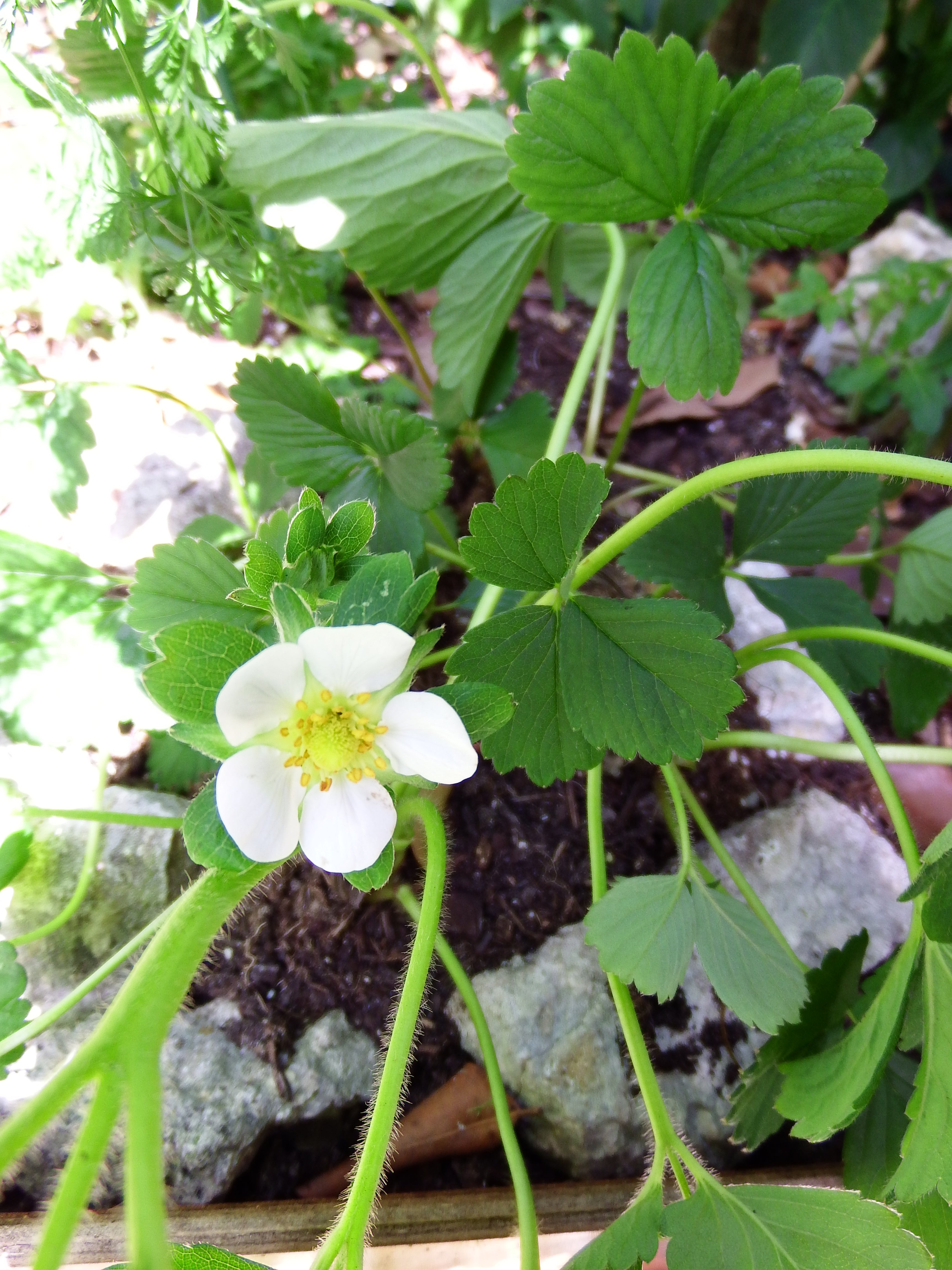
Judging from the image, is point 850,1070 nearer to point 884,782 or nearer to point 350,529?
point 884,782

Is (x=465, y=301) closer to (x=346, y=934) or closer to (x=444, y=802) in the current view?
(x=444, y=802)

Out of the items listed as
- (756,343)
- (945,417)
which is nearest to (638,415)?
(756,343)

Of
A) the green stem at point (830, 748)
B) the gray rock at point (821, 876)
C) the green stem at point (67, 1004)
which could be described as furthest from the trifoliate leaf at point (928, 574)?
the green stem at point (67, 1004)

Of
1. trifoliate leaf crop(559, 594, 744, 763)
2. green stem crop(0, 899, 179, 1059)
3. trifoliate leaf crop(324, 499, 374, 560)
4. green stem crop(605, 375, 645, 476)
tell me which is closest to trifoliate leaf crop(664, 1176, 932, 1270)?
trifoliate leaf crop(559, 594, 744, 763)

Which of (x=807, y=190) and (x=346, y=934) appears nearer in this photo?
(x=807, y=190)

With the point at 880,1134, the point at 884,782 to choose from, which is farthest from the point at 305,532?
the point at 880,1134

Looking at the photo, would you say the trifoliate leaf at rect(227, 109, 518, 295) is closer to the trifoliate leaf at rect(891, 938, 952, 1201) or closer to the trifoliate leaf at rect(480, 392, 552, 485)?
the trifoliate leaf at rect(480, 392, 552, 485)

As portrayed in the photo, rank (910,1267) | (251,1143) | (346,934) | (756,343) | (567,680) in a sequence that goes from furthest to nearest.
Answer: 1. (756,343)
2. (346,934)
3. (251,1143)
4. (567,680)
5. (910,1267)
